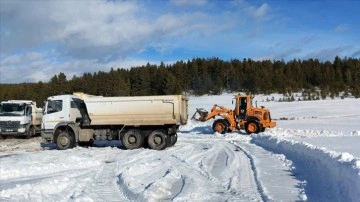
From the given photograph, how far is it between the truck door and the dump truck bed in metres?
1.30

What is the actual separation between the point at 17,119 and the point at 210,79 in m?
81.8

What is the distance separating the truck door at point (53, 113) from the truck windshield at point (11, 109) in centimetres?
706

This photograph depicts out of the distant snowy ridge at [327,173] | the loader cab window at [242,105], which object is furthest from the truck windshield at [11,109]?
the distant snowy ridge at [327,173]

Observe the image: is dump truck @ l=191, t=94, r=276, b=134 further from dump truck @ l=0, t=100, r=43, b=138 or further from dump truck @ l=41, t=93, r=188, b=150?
dump truck @ l=0, t=100, r=43, b=138

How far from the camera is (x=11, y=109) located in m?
29.8

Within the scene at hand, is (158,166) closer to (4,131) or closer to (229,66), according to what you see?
(4,131)

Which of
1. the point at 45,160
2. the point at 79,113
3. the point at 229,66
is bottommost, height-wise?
the point at 45,160

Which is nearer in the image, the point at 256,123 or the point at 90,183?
the point at 90,183

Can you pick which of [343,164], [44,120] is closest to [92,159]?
[44,120]

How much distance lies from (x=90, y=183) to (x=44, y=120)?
12286 millimetres

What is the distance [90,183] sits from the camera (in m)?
12.2

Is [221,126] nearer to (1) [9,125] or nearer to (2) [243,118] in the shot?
Result: (2) [243,118]

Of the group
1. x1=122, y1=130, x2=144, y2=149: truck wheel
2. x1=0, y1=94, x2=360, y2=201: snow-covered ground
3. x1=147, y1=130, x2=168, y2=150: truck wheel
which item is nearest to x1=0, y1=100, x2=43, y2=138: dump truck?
x1=122, y1=130, x2=144, y2=149: truck wheel

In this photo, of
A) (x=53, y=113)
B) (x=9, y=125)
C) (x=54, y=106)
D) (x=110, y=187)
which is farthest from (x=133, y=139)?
(x=110, y=187)
